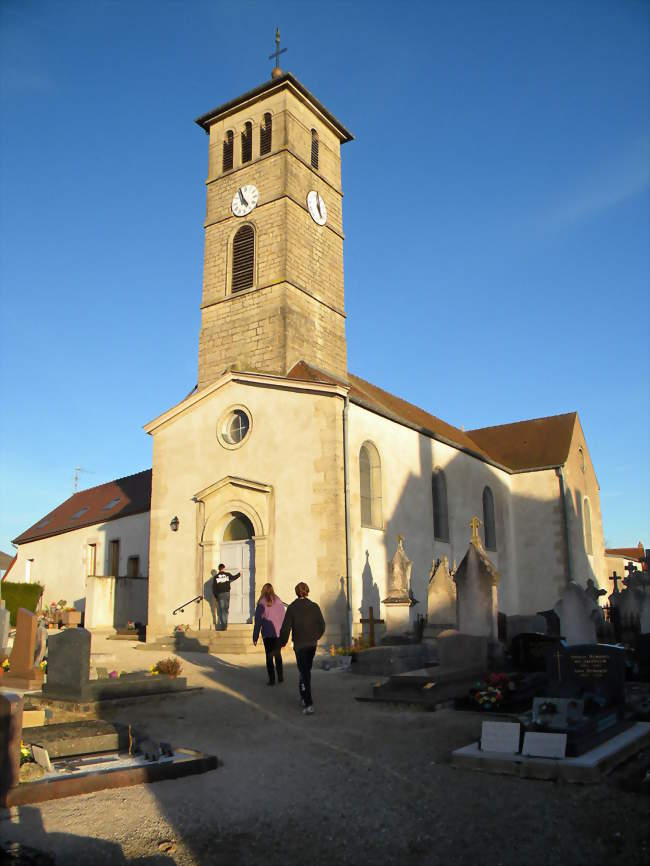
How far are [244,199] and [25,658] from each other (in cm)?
1626

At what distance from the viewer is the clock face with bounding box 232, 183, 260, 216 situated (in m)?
23.0

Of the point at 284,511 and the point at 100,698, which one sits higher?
the point at 284,511

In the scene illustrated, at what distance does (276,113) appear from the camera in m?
23.6

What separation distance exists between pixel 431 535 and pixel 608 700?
13.2 meters

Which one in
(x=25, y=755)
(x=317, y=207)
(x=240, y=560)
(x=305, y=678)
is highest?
(x=317, y=207)

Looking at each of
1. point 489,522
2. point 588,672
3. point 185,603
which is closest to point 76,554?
point 185,603

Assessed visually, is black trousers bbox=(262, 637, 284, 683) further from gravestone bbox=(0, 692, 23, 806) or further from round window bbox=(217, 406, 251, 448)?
round window bbox=(217, 406, 251, 448)

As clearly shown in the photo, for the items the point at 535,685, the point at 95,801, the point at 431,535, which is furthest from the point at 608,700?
the point at 431,535

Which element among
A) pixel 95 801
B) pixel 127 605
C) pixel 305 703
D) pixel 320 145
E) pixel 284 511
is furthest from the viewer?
pixel 320 145

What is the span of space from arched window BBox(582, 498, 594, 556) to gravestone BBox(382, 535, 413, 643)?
51.9ft

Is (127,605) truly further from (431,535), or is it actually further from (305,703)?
(305,703)

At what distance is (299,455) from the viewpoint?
17.8m

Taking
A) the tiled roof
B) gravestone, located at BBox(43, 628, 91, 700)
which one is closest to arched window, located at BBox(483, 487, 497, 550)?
the tiled roof

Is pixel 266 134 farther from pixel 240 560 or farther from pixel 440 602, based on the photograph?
pixel 440 602
